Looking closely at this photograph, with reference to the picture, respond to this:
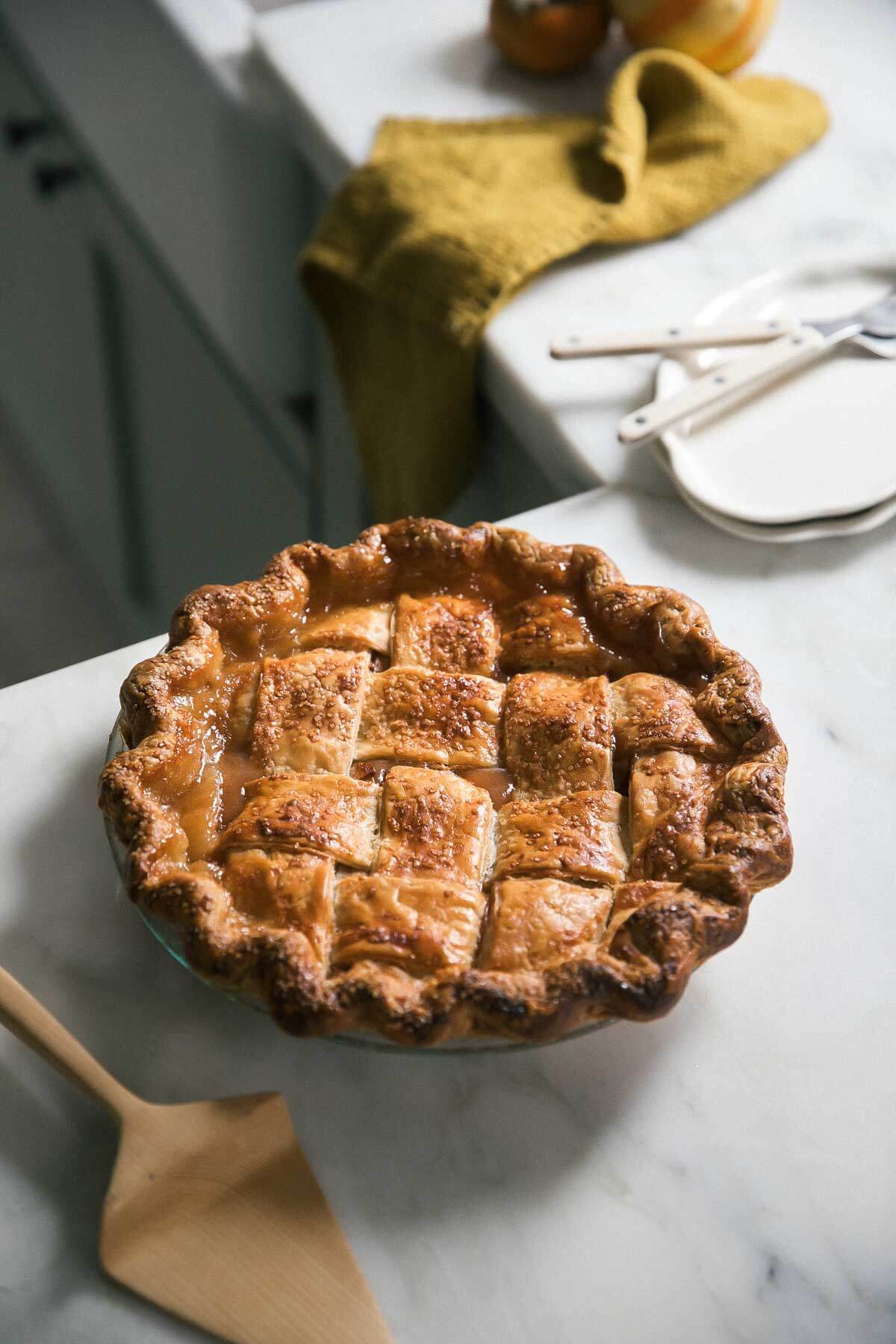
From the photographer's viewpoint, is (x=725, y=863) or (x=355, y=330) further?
(x=355, y=330)

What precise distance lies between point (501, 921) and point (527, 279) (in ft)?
2.78

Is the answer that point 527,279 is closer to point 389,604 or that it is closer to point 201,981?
point 389,604

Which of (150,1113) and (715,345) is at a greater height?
(150,1113)

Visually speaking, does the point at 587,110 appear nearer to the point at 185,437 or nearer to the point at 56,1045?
the point at 185,437

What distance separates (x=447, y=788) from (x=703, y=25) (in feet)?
3.70

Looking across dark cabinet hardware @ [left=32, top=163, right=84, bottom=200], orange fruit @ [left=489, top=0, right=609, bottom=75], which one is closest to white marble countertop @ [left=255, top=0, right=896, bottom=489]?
orange fruit @ [left=489, top=0, right=609, bottom=75]

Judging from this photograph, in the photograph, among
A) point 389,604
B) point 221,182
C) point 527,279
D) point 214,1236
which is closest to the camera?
point 214,1236

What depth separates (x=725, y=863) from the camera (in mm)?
803

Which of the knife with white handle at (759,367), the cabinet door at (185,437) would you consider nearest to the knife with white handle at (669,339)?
the knife with white handle at (759,367)

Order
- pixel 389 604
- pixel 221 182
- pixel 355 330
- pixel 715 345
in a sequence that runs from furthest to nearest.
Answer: pixel 221 182
pixel 355 330
pixel 715 345
pixel 389 604

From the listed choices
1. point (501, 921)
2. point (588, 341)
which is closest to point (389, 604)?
point (501, 921)

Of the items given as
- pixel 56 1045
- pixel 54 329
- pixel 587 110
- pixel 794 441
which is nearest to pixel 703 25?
pixel 587 110

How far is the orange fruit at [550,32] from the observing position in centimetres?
156

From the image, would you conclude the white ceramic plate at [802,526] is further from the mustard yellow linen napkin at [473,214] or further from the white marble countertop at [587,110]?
the mustard yellow linen napkin at [473,214]
